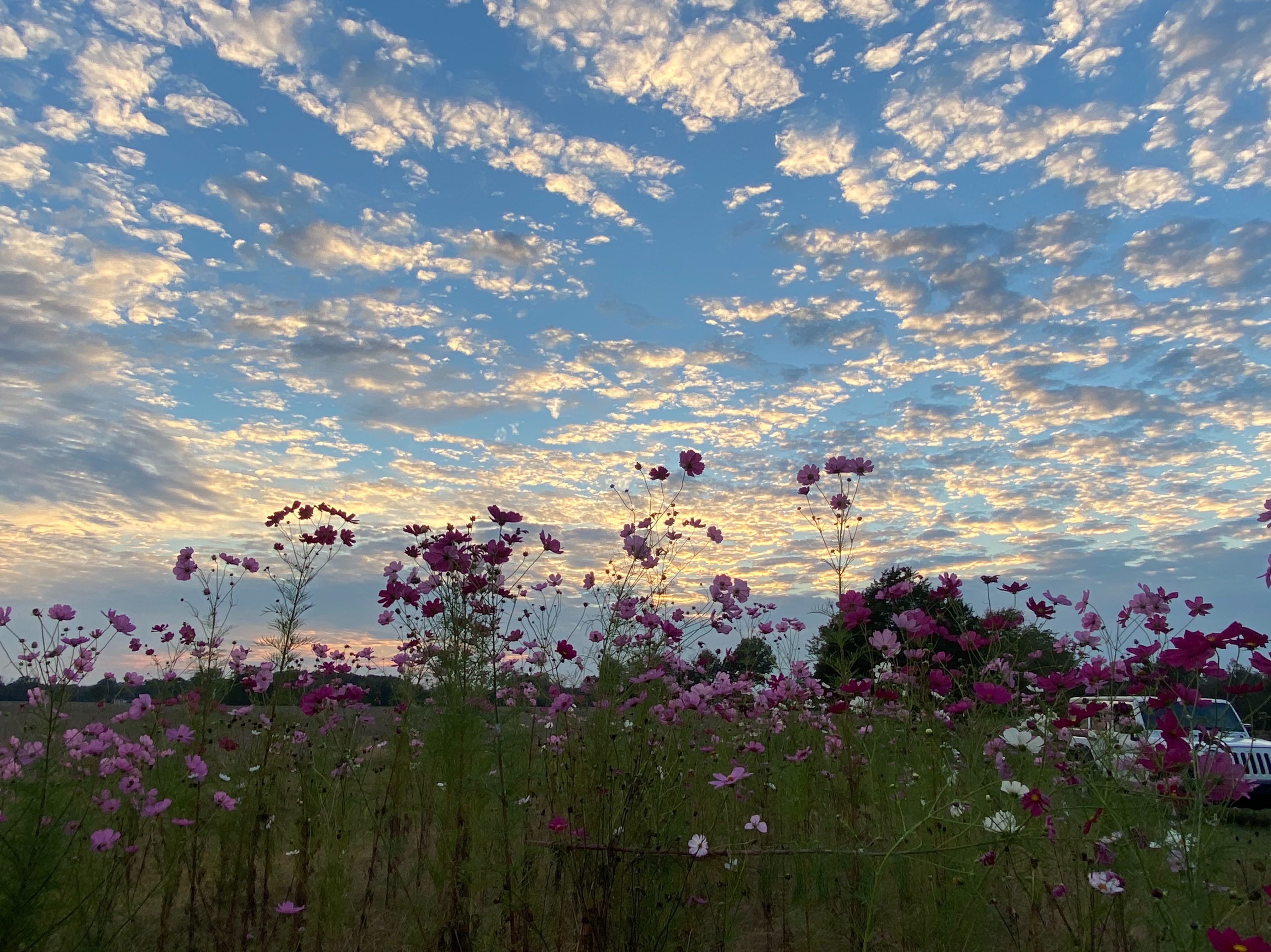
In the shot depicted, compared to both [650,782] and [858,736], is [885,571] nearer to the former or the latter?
[858,736]

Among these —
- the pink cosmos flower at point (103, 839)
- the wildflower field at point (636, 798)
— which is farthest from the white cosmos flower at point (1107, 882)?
the pink cosmos flower at point (103, 839)

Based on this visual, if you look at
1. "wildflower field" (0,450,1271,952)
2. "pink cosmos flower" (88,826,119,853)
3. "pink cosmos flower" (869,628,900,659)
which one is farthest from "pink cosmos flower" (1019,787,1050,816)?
"pink cosmos flower" (88,826,119,853)

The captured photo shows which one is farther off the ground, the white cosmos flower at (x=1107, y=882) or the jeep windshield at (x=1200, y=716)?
the jeep windshield at (x=1200, y=716)

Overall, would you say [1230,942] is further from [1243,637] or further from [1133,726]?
[1133,726]

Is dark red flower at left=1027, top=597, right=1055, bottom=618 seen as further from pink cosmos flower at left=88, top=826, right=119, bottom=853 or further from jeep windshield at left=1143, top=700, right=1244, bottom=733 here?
pink cosmos flower at left=88, top=826, right=119, bottom=853

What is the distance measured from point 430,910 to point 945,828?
8.41 feet

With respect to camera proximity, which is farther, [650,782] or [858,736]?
[858,736]

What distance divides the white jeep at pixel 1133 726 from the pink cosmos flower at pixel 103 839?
389cm

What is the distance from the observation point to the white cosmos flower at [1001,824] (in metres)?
2.32

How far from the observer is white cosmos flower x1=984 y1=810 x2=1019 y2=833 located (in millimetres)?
2322

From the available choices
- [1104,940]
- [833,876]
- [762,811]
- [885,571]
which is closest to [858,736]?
[762,811]

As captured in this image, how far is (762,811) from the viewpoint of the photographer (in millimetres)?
4801

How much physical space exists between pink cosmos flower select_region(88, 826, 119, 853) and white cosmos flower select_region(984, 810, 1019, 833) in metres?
3.20

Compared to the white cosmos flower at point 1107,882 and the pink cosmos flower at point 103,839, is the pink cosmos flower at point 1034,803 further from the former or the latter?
the pink cosmos flower at point 103,839
